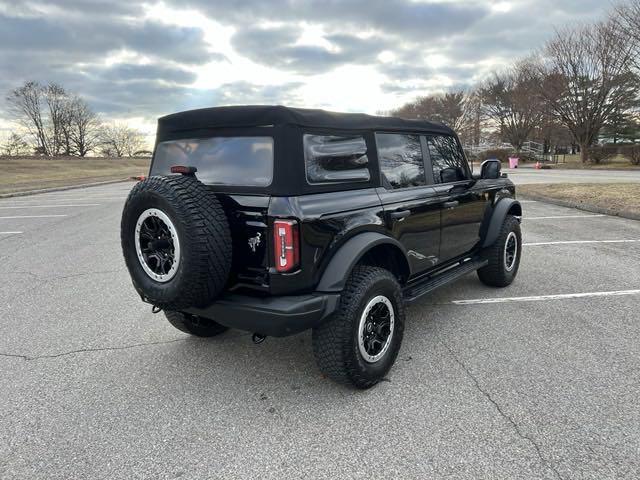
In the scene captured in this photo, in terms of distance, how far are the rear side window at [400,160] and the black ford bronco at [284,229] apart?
18 mm

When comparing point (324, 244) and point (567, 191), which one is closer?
point (324, 244)

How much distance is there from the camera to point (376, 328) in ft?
9.61

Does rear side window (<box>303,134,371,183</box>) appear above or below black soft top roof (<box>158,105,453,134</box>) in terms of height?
below

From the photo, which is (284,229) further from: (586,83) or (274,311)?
(586,83)

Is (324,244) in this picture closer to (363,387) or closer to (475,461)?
(363,387)

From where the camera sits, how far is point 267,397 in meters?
2.79

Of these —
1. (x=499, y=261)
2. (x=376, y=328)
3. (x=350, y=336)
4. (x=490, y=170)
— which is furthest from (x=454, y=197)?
(x=350, y=336)

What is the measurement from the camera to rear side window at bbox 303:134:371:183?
271 centimetres

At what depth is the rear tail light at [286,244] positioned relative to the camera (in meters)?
2.44

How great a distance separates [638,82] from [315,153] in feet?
114

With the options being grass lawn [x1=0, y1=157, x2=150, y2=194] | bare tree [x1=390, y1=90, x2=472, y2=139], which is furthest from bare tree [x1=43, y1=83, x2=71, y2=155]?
bare tree [x1=390, y1=90, x2=472, y2=139]

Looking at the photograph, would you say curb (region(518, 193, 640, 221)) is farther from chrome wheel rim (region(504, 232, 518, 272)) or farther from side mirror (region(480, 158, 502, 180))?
side mirror (region(480, 158, 502, 180))

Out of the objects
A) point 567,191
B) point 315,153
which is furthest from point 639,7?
point 315,153

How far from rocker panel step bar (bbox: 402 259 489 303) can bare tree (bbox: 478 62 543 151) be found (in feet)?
123
